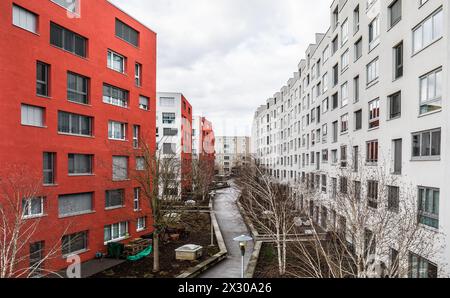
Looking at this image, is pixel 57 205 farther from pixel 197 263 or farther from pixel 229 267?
pixel 229 267

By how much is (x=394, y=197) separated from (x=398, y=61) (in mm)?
7612

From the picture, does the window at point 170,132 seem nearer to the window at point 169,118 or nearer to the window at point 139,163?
the window at point 169,118

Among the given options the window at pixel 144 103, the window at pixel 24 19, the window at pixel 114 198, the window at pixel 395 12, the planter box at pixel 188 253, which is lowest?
the planter box at pixel 188 253

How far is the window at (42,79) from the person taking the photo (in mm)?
17828

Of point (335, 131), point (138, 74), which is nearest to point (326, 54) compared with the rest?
point (335, 131)

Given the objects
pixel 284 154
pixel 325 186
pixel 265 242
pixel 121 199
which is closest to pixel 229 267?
pixel 265 242

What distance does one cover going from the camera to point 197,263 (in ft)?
64.6

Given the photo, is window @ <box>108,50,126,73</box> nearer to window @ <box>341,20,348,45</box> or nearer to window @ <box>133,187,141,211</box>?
window @ <box>133,187,141,211</box>

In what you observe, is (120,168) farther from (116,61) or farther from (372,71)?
(372,71)

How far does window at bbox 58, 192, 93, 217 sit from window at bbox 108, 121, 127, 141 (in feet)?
15.8

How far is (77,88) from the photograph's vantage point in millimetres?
20531

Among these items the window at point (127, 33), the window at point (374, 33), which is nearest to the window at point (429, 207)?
the window at point (374, 33)

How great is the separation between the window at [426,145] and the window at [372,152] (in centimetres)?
418

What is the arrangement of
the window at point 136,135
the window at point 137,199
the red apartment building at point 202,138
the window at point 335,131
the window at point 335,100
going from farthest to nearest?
1. the red apartment building at point 202,138
2. the window at point 335,131
3. the window at point 335,100
4. the window at point 136,135
5. the window at point 137,199
